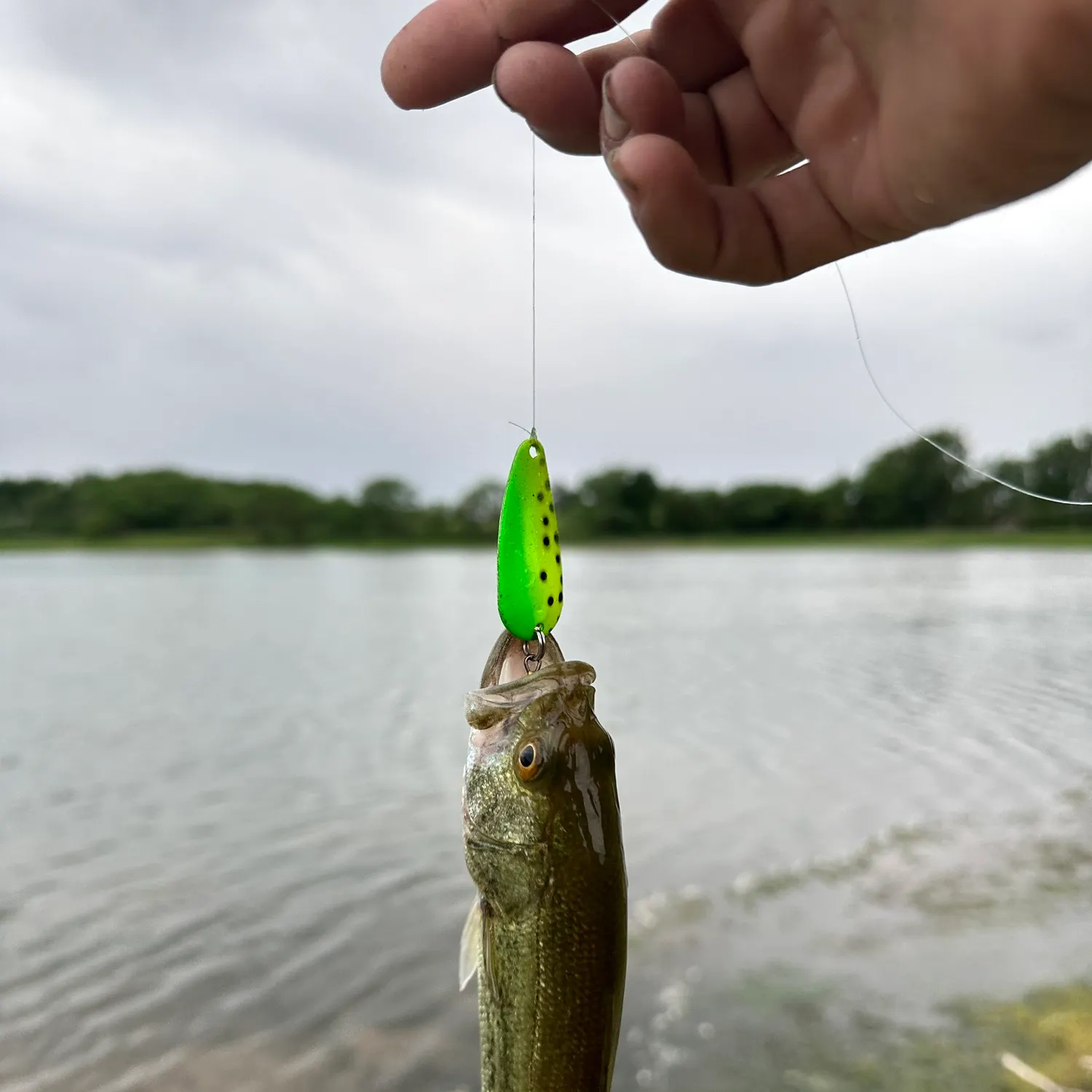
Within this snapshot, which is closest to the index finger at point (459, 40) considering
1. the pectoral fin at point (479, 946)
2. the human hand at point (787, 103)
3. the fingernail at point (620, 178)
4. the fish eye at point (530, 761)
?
the human hand at point (787, 103)

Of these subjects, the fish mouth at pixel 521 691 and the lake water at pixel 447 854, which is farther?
the lake water at pixel 447 854

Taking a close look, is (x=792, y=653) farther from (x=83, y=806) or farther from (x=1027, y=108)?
(x=1027, y=108)

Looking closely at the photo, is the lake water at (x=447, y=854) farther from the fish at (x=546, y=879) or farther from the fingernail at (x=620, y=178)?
the fingernail at (x=620, y=178)

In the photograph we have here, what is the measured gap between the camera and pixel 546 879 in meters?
2.28

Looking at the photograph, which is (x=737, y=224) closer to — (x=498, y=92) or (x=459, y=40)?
(x=498, y=92)

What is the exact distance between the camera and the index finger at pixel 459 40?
2111 millimetres

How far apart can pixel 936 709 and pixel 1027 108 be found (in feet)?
55.9

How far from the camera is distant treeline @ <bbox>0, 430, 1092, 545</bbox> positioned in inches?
267

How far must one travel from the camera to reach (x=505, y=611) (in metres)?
2.28

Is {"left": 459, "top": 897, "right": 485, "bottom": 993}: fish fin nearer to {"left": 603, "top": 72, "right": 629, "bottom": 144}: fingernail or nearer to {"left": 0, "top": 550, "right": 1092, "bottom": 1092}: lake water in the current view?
{"left": 603, "top": 72, "right": 629, "bottom": 144}: fingernail

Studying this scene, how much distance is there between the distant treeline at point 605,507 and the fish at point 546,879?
60cm

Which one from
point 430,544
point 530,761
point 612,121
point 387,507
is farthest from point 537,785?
point 430,544

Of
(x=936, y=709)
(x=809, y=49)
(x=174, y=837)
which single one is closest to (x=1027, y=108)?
(x=809, y=49)

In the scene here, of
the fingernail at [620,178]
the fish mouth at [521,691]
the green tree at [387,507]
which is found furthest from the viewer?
the green tree at [387,507]
